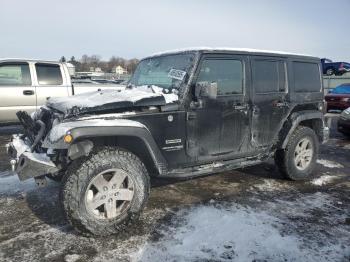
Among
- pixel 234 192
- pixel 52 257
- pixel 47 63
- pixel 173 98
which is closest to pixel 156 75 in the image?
pixel 173 98

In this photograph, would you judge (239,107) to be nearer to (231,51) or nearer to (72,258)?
(231,51)

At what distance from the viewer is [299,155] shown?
5551mm

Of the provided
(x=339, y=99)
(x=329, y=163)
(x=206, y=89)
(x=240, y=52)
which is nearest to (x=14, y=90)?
(x=240, y=52)

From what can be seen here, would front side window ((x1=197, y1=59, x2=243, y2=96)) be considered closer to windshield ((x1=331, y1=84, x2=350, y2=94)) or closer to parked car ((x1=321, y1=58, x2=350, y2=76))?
windshield ((x1=331, y1=84, x2=350, y2=94))

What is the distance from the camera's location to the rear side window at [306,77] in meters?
5.43

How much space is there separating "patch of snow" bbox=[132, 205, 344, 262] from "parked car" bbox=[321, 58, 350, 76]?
23840 millimetres

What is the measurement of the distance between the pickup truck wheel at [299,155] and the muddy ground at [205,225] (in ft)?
0.65

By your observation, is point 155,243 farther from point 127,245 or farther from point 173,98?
point 173,98

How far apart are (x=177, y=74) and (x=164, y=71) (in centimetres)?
34

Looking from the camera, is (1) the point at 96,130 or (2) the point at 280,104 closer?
(1) the point at 96,130

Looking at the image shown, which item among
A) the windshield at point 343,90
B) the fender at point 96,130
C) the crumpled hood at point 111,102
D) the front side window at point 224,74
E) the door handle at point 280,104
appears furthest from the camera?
the windshield at point 343,90

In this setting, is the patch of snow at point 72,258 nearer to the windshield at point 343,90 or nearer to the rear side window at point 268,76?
the rear side window at point 268,76

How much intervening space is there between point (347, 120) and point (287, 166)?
5065 millimetres

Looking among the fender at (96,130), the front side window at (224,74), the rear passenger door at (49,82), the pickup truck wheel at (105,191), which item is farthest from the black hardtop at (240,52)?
the rear passenger door at (49,82)
